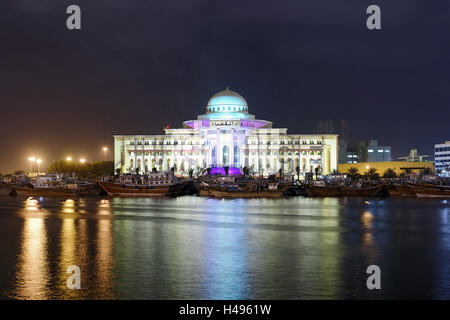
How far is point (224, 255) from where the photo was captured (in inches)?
1344

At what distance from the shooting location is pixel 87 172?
165 meters

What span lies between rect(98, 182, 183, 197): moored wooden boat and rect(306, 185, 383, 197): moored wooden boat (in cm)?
2296

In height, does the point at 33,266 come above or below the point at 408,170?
below

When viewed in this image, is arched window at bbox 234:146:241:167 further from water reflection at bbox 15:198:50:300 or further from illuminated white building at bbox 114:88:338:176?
water reflection at bbox 15:198:50:300

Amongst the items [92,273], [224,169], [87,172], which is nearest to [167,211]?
[92,273]

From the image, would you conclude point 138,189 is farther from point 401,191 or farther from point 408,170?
point 408,170

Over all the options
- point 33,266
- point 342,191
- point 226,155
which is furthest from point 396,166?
point 33,266

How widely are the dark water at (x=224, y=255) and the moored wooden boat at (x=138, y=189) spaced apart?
36339 millimetres

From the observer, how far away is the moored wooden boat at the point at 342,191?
3762 inches

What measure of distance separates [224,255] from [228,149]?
131528mm

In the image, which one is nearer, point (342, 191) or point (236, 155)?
point (342, 191)

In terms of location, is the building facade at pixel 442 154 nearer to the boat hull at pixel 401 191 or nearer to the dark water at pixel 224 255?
the boat hull at pixel 401 191

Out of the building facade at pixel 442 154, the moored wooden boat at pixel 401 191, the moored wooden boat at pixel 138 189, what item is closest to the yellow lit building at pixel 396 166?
the building facade at pixel 442 154

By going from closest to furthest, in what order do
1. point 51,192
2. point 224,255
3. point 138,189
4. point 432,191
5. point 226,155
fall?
point 224,255 < point 432,191 < point 138,189 < point 51,192 < point 226,155
